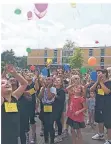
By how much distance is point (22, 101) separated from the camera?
475cm

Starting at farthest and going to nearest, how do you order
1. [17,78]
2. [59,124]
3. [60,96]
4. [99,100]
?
[59,124] → [99,100] → [60,96] → [17,78]

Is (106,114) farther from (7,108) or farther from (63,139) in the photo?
(7,108)

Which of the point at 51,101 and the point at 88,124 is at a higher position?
the point at 51,101

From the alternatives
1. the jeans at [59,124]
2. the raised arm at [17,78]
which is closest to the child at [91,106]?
the jeans at [59,124]

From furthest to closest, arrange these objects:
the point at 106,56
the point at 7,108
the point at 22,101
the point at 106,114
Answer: the point at 106,56
the point at 106,114
the point at 22,101
the point at 7,108

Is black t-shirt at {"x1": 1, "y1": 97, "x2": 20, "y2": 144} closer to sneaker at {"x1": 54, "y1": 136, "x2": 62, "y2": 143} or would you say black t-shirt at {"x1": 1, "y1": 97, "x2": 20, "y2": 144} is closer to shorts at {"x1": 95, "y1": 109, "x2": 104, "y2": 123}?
sneaker at {"x1": 54, "y1": 136, "x2": 62, "y2": 143}

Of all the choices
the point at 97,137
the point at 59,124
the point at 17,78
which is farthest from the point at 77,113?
the point at 17,78

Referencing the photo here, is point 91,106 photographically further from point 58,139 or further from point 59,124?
point 58,139

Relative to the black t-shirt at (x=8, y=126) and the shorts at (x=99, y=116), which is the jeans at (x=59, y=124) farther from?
the black t-shirt at (x=8, y=126)

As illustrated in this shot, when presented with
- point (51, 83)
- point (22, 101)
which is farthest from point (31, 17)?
point (22, 101)

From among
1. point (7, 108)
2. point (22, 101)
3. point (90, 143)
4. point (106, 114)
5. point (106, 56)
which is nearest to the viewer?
point (7, 108)

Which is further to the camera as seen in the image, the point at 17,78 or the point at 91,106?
the point at 91,106

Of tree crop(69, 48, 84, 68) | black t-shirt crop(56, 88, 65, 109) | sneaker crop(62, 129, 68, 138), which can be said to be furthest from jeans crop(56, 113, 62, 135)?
tree crop(69, 48, 84, 68)

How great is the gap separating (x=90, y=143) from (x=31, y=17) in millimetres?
2998
